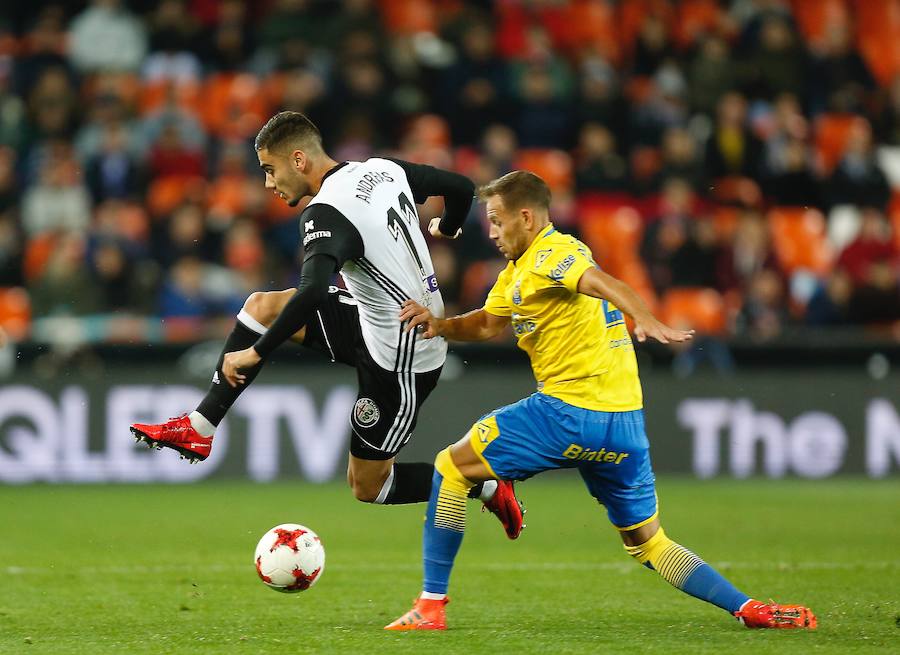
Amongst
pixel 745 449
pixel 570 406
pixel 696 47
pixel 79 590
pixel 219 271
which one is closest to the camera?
pixel 570 406

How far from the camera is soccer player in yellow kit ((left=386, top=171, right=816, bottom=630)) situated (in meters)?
6.03

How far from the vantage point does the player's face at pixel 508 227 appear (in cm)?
622

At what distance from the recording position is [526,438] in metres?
6.06

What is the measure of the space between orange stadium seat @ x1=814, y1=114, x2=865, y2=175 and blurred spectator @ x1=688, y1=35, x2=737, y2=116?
1.22 meters

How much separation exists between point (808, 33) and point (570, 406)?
44.2ft

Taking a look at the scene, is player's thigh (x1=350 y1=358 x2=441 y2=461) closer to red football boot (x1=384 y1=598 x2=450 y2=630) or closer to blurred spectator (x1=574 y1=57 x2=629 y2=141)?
red football boot (x1=384 y1=598 x2=450 y2=630)

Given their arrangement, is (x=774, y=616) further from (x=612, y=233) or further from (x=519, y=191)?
(x=612, y=233)

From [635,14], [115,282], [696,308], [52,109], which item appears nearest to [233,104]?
[52,109]

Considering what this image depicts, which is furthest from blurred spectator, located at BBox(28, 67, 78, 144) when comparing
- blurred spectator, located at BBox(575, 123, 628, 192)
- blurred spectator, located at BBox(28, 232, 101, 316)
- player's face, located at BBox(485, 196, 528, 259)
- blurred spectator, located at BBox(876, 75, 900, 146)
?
player's face, located at BBox(485, 196, 528, 259)

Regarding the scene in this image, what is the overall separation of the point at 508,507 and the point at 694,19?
1199cm

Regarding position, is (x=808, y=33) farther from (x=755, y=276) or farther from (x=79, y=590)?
(x=79, y=590)

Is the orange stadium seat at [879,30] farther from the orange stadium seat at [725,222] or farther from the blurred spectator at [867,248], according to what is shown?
the blurred spectator at [867,248]

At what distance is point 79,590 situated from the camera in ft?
24.6

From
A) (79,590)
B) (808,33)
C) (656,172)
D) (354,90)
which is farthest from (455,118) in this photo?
(79,590)
